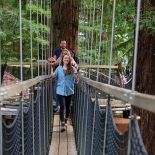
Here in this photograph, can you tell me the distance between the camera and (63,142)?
18.8ft

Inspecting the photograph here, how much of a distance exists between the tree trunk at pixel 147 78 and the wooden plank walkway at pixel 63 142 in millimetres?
838

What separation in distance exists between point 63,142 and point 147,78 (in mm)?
1457

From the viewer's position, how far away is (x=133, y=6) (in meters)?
3.95

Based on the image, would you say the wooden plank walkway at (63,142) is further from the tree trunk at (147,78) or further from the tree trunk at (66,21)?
the tree trunk at (66,21)

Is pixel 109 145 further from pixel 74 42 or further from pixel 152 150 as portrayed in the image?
pixel 74 42

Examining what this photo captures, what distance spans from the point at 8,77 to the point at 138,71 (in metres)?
2.45

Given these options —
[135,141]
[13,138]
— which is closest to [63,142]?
[13,138]

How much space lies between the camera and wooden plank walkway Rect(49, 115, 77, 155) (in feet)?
17.3

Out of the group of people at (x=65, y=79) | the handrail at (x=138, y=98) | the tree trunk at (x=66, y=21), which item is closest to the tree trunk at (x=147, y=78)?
the group of people at (x=65, y=79)

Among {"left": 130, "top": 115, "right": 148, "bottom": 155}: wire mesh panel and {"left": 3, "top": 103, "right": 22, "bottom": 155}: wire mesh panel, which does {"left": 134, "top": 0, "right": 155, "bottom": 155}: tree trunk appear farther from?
{"left": 130, "top": 115, "right": 148, "bottom": 155}: wire mesh panel

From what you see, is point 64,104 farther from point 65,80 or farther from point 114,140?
point 114,140

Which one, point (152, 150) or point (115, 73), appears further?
point (115, 73)

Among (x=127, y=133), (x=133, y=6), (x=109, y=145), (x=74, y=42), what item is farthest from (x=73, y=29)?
(x=127, y=133)

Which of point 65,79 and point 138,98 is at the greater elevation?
point 138,98
